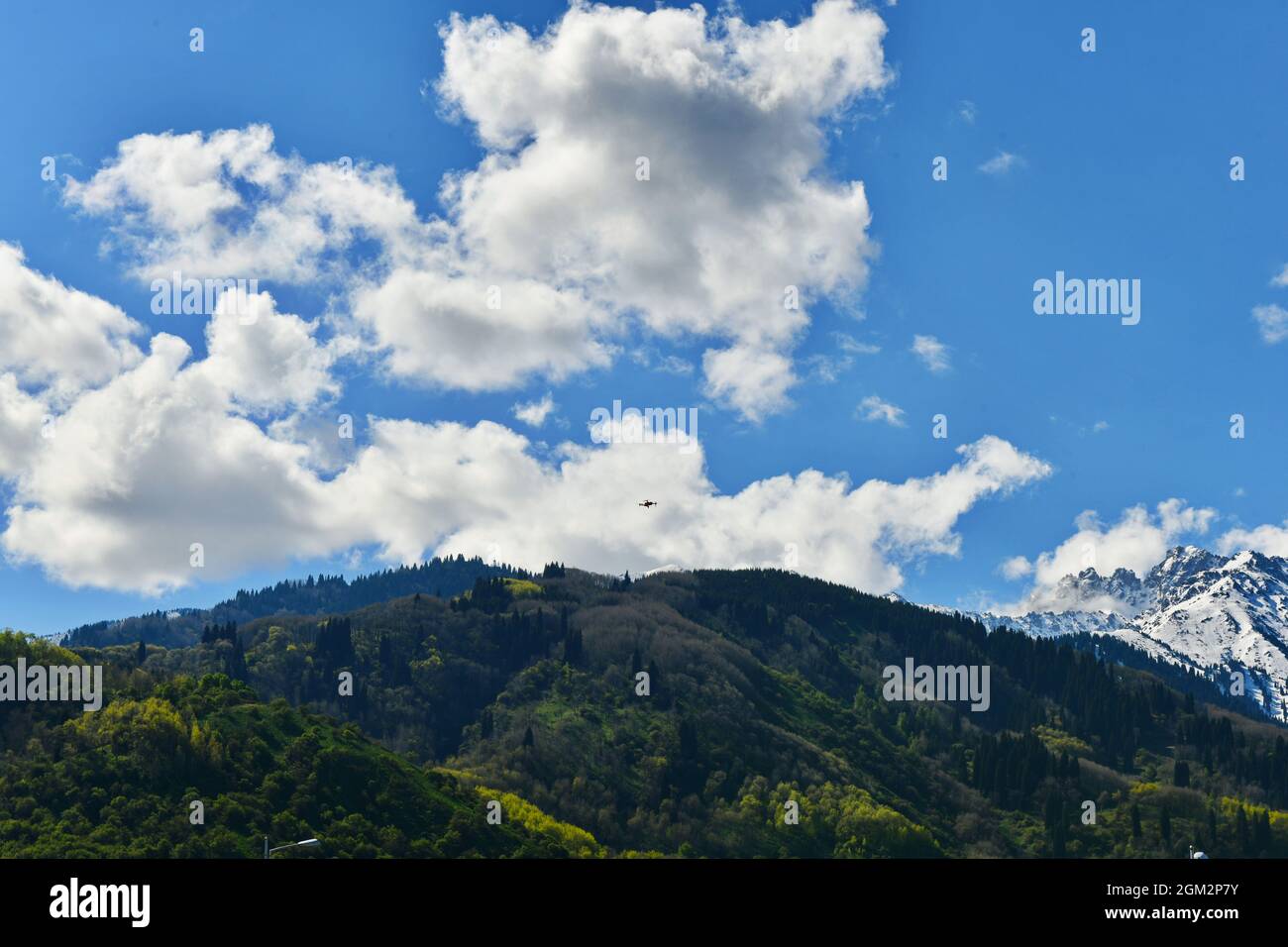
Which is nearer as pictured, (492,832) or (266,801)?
(266,801)

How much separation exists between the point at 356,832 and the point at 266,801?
13891 mm

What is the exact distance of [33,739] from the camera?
17700cm
